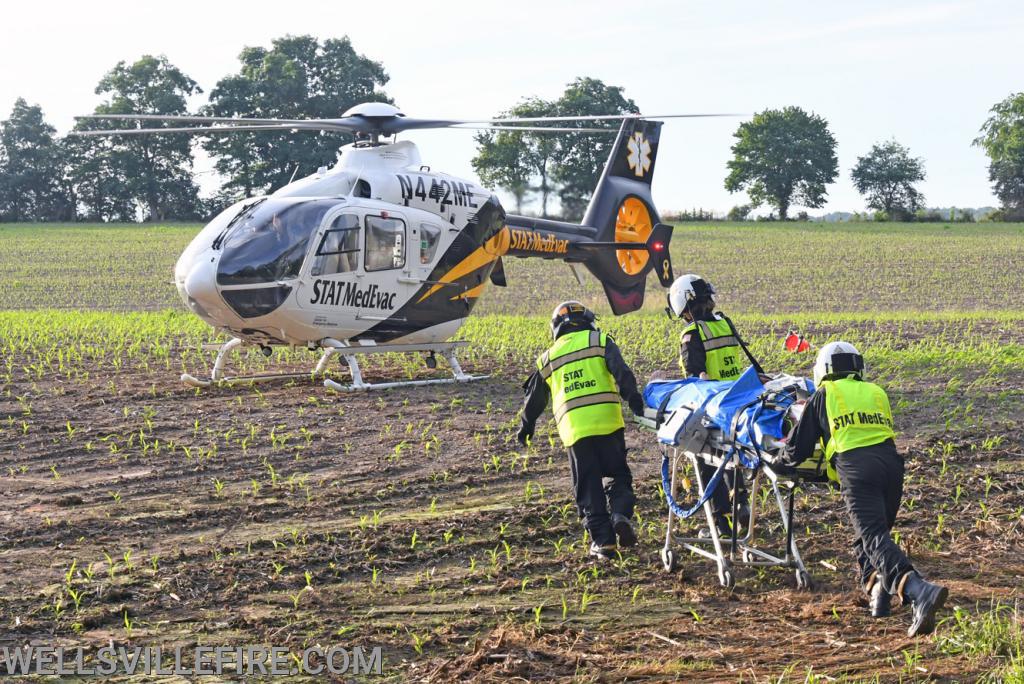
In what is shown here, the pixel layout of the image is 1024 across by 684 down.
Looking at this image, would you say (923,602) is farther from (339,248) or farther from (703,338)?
(339,248)

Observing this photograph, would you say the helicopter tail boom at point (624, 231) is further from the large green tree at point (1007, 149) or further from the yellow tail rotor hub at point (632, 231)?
the large green tree at point (1007, 149)

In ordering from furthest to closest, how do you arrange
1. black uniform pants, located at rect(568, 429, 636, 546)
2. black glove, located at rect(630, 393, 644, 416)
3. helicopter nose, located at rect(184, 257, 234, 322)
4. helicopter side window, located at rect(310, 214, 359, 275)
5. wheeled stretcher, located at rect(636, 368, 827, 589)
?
helicopter side window, located at rect(310, 214, 359, 275) < helicopter nose, located at rect(184, 257, 234, 322) < black uniform pants, located at rect(568, 429, 636, 546) < black glove, located at rect(630, 393, 644, 416) < wheeled stretcher, located at rect(636, 368, 827, 589)

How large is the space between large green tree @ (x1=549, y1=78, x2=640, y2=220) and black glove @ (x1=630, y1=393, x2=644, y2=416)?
3012cm

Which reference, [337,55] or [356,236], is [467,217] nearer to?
[356,236]

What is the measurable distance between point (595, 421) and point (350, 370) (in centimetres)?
757

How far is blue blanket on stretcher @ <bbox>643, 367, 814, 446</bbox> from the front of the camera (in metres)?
7.07

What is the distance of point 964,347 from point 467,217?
8713 millimetres

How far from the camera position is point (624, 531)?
26.7ft

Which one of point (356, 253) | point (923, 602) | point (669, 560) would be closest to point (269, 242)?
point (356, 253)

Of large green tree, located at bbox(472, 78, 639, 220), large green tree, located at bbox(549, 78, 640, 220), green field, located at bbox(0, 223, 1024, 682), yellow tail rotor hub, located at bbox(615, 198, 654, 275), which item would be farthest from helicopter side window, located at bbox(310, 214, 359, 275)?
large green tree, located at bbox(472, 78, 639, 220)

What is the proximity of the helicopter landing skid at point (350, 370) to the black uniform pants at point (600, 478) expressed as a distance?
21.5 feet

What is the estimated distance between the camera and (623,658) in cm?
623

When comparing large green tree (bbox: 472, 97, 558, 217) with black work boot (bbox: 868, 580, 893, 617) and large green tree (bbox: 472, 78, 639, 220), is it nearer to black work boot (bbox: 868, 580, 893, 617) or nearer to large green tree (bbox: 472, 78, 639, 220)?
Result: large green tree (bbox: 472, 78, 639, 220)

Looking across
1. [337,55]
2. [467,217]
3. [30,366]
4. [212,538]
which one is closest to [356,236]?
[467,217]
